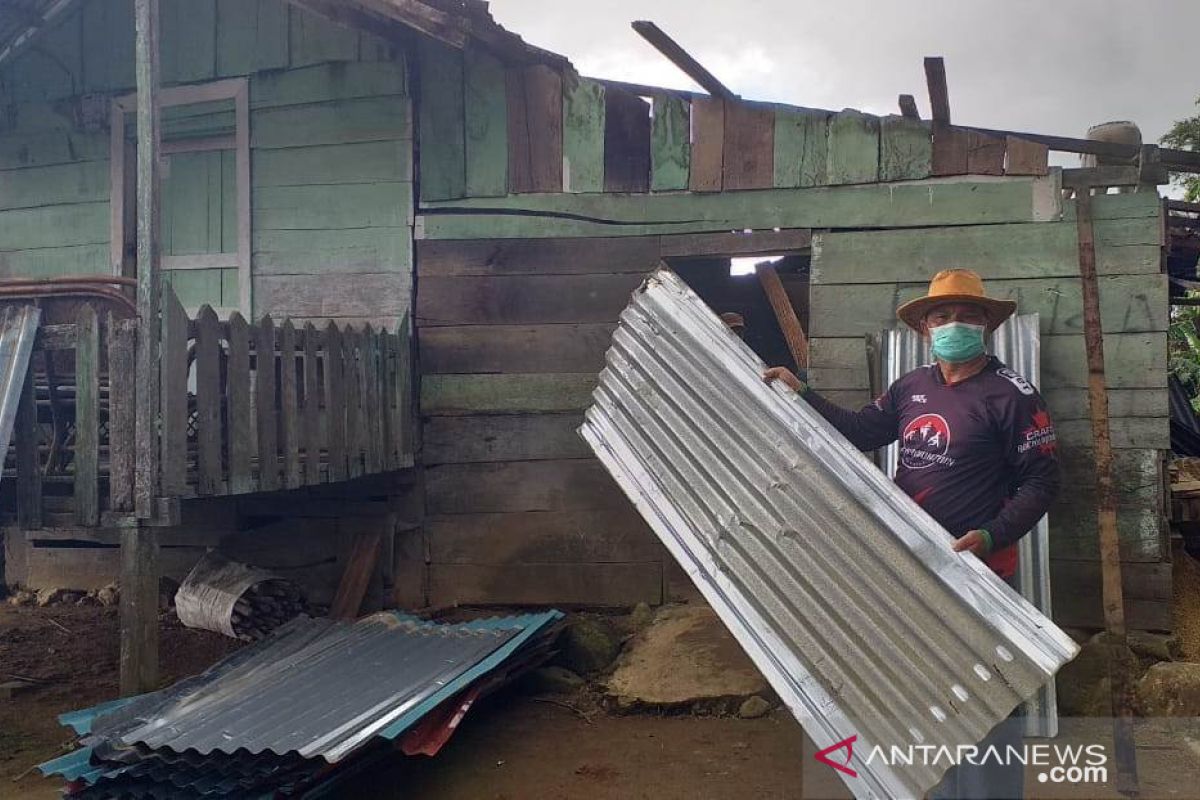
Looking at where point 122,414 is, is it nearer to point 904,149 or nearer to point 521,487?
point 521,487

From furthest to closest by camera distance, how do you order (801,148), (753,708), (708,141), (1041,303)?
(708,141)
(801,148)
(1041,303)
(753,708)

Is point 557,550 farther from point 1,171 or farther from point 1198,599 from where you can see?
point 1,171

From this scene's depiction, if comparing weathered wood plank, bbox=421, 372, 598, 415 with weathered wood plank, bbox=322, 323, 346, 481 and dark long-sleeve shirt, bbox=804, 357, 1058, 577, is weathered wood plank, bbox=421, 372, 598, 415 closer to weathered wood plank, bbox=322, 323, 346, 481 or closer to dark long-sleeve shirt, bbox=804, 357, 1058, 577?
weathered wood plank, bbox=322, 323, 346, 481

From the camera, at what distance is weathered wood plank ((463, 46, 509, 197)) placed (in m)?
5.95

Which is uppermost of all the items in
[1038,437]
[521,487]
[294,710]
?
[1038,437]

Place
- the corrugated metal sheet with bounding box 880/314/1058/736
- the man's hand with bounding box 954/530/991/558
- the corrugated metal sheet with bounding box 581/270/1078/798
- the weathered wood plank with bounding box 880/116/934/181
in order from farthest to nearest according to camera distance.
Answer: the weathered wood plank with bounding box 880/116/934/181
the corrugated metal sheet with bounding box 880/314/1058/736
the man's hand with bounding box 954/530/991/558
the corrugated metal sheet with bounding box 581/270/1078/798

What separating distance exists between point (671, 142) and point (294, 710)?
3.99m

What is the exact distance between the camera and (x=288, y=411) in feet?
15.1

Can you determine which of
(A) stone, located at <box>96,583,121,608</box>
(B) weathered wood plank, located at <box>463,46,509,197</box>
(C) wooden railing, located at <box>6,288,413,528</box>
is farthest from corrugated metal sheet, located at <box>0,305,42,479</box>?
(A) stone, located at <box>96,583,121,608</box>

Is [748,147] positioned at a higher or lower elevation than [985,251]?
higher

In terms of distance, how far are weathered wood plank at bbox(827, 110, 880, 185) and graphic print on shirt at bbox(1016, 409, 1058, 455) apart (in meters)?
3.07

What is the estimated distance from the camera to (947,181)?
211 inches

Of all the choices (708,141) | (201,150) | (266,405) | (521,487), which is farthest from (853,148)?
(201,150)

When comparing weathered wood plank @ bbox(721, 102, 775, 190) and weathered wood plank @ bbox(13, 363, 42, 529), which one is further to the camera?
weathered wood plank @ bbox(721, 102, 775, 190)
